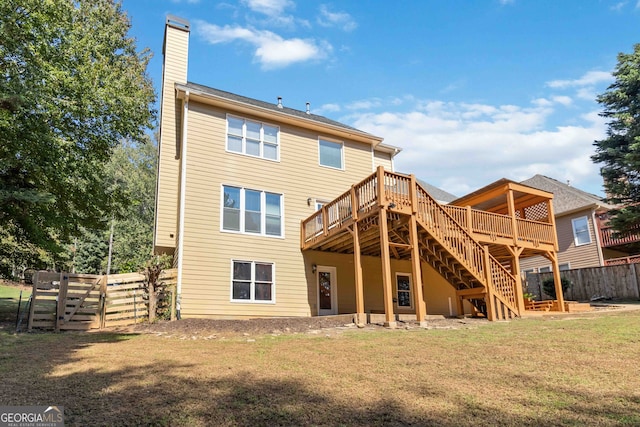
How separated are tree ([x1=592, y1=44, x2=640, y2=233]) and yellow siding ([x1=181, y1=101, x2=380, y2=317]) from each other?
11.5 metres

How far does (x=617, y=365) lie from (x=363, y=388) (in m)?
3.55

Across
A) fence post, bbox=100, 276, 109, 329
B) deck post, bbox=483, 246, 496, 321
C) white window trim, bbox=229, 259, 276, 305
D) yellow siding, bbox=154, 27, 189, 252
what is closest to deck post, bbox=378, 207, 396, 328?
deck post, bbox=483, 246, 496, 321

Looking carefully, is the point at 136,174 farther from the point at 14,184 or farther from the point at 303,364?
the point at 303,364

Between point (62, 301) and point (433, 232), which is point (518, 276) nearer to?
point (433, 232)

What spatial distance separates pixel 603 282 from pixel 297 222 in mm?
14169

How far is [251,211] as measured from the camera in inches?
585

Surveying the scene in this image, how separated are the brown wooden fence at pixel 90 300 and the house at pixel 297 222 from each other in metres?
1.09

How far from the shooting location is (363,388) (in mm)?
5055

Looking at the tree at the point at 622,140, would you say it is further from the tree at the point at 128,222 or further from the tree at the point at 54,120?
the tree at the point at 128,222

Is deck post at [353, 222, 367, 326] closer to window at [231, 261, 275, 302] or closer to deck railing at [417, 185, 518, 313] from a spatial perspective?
deck railing at [417, 185, 518, 313]

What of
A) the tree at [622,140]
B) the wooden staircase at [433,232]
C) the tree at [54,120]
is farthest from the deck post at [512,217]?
the tree at [54,120]

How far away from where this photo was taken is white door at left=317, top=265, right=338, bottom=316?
15633 mm

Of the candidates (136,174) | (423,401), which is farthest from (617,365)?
(136,174)

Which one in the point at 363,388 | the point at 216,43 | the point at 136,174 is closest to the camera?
the point at 363,388
